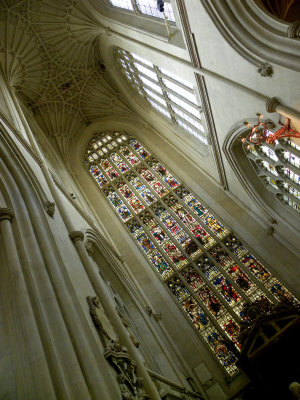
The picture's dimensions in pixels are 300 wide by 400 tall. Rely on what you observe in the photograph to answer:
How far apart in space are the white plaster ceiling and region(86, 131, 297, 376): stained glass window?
215 cm

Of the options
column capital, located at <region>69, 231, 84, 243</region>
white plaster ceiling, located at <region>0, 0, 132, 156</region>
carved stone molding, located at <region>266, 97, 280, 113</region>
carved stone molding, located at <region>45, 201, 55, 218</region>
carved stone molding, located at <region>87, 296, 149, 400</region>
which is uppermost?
white plaster ceiling, located at <region>0, 0, 132, 156</region>

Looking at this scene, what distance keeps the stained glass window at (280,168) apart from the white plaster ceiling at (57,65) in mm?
7230

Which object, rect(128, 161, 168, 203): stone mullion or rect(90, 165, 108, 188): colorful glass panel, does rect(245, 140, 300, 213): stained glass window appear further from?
rect(90, 165, 108, 188): colorful glass panel

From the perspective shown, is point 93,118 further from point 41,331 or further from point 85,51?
point 41,331

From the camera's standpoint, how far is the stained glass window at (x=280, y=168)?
7180 mm

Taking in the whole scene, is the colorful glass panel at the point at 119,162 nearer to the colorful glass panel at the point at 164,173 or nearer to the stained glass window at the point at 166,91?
the colorful glass panel at the point at 164,173

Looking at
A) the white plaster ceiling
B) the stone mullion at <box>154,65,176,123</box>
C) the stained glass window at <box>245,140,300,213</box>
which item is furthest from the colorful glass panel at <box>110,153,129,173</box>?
the stained glass window at <box>245,140,300,213</box>

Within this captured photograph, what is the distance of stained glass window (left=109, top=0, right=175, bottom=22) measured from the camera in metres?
8.27

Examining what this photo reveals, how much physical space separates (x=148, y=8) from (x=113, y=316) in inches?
310

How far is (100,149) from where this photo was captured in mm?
14320

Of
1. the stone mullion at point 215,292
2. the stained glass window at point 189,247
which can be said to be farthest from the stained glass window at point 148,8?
the stone mullion at point 215,292

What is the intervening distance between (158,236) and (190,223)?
107 cm

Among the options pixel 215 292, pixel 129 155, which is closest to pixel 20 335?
pixel 215 292

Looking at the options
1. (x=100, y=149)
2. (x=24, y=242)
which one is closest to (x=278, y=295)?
(x=24, y=242)
